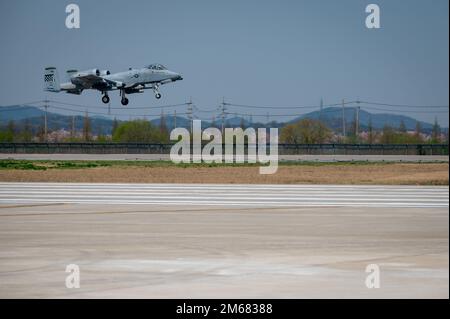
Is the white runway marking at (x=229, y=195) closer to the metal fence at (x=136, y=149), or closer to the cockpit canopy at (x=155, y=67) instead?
the cockpit canopy at (x=155, y=67)

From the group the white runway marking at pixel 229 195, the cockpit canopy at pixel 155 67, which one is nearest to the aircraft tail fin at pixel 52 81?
the cockpit canopy at pixel 155 67

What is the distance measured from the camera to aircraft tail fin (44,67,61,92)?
62.3 metres

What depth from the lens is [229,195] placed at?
27.1 meters

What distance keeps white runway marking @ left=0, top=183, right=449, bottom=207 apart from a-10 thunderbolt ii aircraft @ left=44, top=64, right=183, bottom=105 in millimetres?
26580

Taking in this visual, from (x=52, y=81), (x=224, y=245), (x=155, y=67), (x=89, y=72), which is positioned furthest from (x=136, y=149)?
(x=224, y=245)

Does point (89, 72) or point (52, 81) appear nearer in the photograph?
point (89, 72)

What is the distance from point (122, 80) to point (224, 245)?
46.6 meters

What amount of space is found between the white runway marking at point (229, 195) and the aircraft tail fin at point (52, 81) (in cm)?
3014

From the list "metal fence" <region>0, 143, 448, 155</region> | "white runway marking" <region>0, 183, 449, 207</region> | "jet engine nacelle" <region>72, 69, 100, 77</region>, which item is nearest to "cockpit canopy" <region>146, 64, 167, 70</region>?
"jet engine nacelle" <region>72, 69, 100, 77</region>

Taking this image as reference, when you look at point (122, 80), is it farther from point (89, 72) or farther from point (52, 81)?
point (52, 81)

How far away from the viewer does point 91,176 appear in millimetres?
40000

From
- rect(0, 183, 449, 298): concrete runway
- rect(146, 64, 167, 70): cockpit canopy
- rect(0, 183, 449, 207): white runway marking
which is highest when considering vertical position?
rect(146, 64, 167, 70): cockpit canopy

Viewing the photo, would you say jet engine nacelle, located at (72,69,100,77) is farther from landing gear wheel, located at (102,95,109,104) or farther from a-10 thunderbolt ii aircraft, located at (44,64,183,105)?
landing gear wheel, located at (102,95,109,104)
